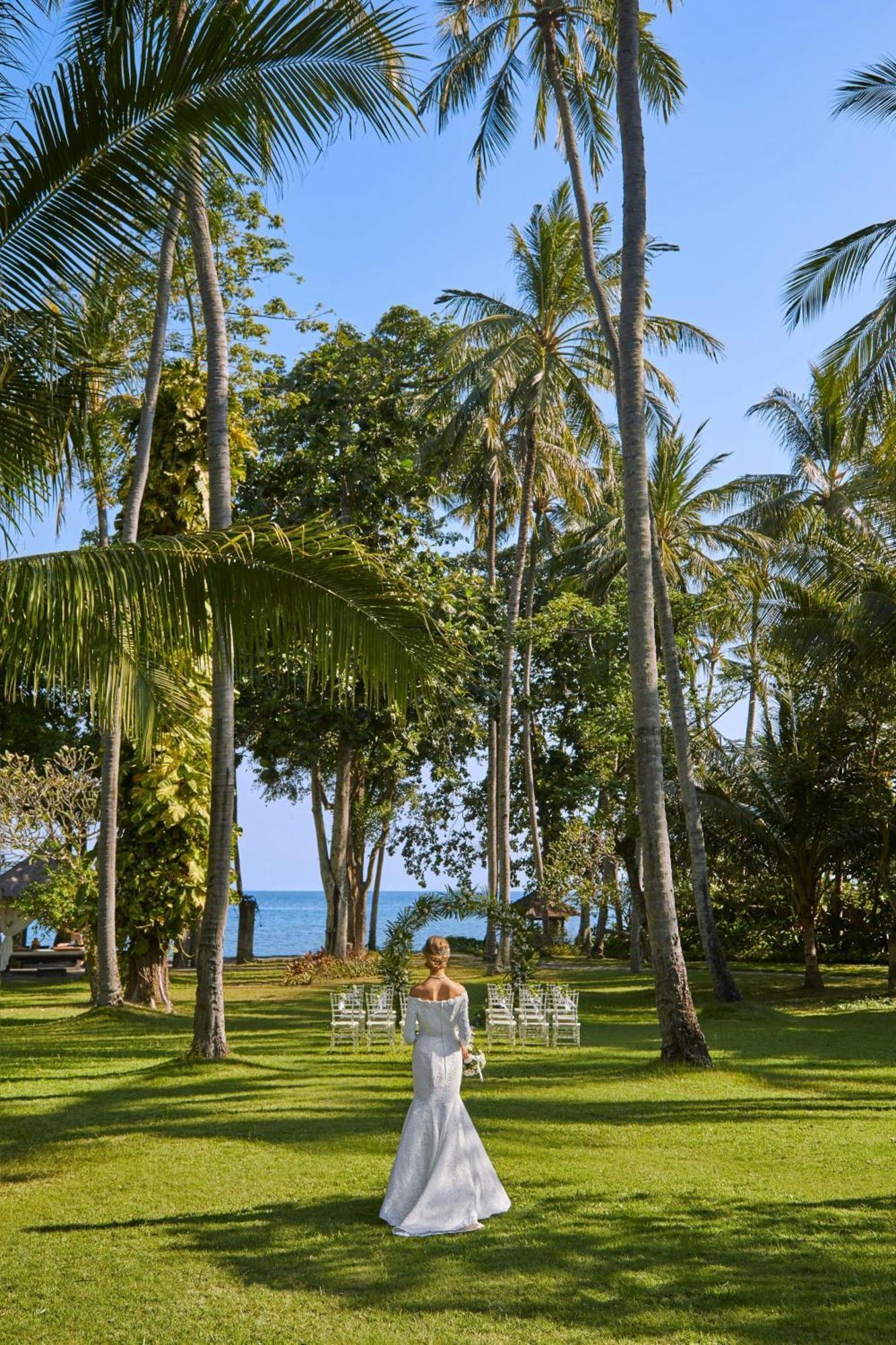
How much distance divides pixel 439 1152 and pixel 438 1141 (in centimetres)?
6

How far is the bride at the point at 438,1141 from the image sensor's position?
686 centimetres

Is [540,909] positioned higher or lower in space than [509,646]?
lower

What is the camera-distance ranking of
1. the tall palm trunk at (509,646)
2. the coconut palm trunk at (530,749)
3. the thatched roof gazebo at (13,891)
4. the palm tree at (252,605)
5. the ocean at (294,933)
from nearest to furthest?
the palm tree at (252,605) < the thatched roof gazebo at (13,891) < the tall palm trunk at (509,646) < the coconut palm trunk at (530,749) < the ocean at (294,933)

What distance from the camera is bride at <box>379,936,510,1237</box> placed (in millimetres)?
6859

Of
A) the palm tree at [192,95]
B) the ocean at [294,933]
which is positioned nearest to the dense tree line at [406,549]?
the palm tree at [192,95]

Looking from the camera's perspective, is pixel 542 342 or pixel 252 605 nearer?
pixel 252 605

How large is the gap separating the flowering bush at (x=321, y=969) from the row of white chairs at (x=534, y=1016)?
10.7 meters

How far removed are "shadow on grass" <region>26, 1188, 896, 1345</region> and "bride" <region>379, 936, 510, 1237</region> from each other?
5.8 inches

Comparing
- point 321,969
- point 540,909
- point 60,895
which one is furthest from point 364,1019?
point 540,909

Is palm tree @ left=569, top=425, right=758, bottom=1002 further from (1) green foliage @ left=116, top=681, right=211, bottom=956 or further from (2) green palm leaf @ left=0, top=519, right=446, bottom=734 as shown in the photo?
(2) green palm leaf @ left=0, top=519, right=446, bottom=734

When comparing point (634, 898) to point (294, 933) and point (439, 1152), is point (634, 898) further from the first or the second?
point (294, 933)

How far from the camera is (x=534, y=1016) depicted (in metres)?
16.8

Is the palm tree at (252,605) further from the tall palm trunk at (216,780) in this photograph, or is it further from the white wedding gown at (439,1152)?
the tall palm trunk at (216,780)

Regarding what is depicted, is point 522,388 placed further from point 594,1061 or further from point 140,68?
point 140,68
